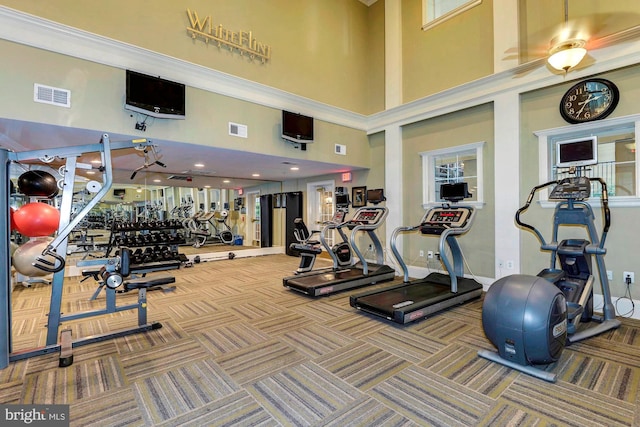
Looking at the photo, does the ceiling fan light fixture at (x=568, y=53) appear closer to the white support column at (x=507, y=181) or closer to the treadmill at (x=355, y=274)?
the white support column at (x=507, y=181)

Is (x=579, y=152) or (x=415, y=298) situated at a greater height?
(x=579, y=152)

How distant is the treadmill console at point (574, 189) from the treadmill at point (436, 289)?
1109 mm

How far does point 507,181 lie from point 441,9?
150 inches

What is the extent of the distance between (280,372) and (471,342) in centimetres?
199

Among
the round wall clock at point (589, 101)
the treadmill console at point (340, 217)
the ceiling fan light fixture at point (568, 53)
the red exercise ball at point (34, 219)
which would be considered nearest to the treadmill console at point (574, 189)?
the round wall clock at point (589, 101)

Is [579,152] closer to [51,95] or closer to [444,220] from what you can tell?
[444,220]

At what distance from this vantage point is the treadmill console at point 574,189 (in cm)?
327

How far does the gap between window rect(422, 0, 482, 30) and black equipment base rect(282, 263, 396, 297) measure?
195 inches

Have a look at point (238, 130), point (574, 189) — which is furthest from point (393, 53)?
point (574, 189)

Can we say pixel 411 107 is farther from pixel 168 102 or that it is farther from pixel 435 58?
pixel 168 102

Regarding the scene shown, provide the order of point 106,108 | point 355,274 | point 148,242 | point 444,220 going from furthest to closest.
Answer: point 148,242 < point 355,274 < point 444,220 < point 106,108

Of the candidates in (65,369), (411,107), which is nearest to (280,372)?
(65,369)

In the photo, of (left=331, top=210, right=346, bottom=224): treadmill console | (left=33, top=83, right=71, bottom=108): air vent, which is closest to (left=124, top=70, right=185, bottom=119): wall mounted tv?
(left=33, top=83, right=71, bottom=108): air vent

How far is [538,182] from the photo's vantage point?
4.47 meters
